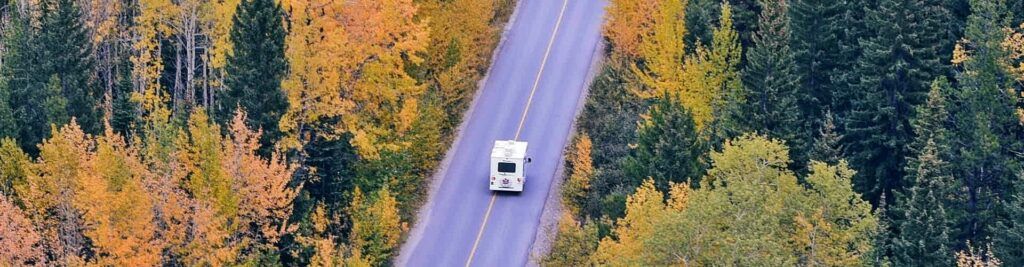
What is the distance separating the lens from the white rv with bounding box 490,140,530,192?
236ft

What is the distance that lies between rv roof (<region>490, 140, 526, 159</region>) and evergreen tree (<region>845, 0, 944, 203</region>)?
16.9m

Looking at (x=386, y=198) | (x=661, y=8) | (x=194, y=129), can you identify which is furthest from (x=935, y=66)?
(x=194, y=129)

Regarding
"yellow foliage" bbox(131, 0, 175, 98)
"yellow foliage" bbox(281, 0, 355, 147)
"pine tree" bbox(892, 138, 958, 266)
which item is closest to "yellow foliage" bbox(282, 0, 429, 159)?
"yellow foliage" bbox(281, 0, 355, 147)

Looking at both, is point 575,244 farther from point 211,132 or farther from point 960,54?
point 960,54

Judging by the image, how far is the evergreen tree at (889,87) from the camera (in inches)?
2382

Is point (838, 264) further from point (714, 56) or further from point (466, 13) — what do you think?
point (466, 13)

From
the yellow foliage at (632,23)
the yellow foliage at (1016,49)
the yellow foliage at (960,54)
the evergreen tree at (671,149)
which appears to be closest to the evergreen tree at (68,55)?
the evergreen tree at (671,149)

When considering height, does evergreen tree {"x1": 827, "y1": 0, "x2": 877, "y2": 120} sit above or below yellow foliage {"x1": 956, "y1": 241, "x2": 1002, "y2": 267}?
above

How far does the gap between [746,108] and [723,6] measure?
6.73 meters

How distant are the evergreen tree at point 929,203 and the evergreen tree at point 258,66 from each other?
80.9 ft

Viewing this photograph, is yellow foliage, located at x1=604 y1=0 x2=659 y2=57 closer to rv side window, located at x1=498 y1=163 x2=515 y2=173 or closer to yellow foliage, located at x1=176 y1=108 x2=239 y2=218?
rv side window, located at x1=498 y1=163 x2=515 y2=173

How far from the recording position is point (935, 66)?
6078cm

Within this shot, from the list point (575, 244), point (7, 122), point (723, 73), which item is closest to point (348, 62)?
point (575, 244)

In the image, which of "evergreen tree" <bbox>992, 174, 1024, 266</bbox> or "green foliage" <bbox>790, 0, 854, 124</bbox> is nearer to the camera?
"evergreen tree" <bbox>992, 174, 1024, 266</bbox>
